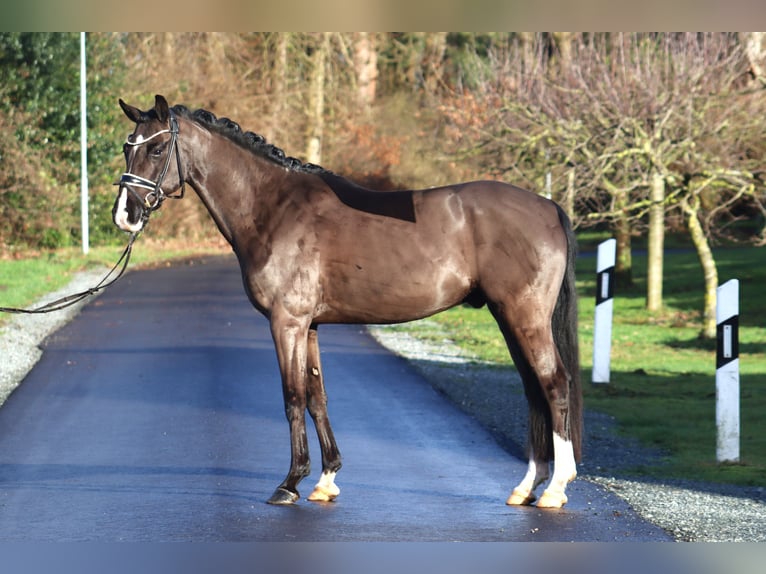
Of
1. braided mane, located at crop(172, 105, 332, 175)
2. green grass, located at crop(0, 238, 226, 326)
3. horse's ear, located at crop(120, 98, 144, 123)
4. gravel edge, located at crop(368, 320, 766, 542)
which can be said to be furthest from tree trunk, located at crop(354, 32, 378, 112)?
horse's ear, located at crop(120, 98, 144, 123)

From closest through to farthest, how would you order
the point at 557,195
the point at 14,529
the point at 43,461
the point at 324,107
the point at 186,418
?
the point at 14,529 → the point at 43,461 → the point at 186,418 → the point at 557,195 → the point at 324,107

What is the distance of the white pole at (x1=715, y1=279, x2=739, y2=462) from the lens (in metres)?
10.1

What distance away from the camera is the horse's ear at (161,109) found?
27.6ft

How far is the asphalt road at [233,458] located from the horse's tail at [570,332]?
Answer: 0.50 metres

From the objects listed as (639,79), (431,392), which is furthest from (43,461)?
(639,79)

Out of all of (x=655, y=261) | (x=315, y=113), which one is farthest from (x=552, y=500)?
(x=315, y=113)

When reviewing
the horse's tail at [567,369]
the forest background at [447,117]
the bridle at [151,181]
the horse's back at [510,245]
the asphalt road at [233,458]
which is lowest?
the asphalt road at [233,458]

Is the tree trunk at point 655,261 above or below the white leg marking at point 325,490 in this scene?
above

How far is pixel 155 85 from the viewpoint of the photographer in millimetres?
39781

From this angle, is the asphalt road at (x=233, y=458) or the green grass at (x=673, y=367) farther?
the green grass at (x=673, y=367)

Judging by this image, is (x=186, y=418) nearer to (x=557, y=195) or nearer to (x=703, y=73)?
(x=703, y=73)

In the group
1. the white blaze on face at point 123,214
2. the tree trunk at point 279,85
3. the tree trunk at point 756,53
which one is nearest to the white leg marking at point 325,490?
the white blaze on face at point 123,214

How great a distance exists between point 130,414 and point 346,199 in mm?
4396

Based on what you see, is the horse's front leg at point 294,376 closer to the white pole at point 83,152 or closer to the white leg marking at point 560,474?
the white leg marking at point 560,474
